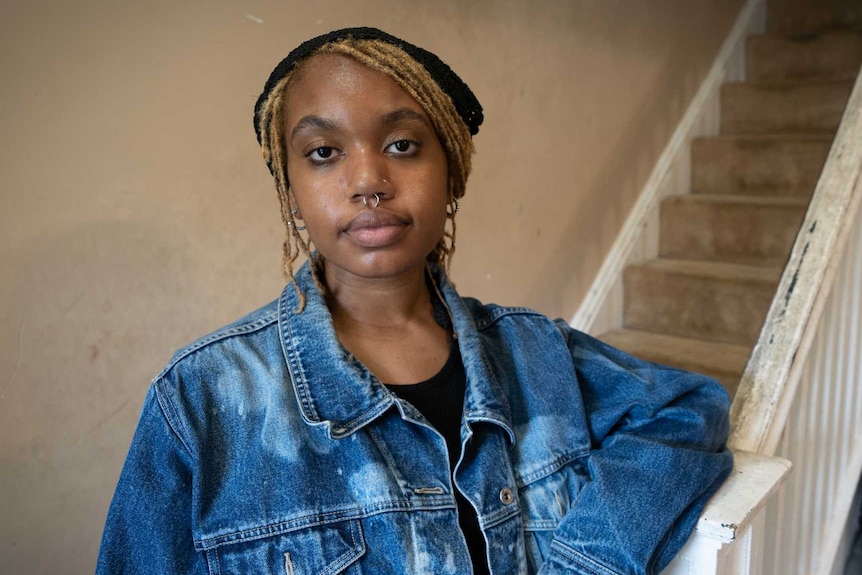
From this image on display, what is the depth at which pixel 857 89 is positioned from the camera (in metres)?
1.81

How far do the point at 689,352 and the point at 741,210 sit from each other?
0.63 metres

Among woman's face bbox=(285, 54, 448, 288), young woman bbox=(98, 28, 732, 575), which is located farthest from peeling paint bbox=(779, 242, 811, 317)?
woman's face bbox=(285, 54, 448, 288)

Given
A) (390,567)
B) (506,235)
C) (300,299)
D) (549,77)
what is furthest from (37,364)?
(549,77)

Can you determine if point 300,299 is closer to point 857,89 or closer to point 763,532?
point 763,532

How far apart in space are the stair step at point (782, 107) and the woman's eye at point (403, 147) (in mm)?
2623

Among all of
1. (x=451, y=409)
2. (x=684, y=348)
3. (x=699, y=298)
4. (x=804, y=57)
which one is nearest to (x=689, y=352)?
(x=684, y=348)

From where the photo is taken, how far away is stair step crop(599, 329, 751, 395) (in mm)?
2500

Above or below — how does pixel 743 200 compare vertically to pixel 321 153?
below

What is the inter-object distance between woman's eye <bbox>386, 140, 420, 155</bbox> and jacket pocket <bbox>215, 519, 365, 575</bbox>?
438mm

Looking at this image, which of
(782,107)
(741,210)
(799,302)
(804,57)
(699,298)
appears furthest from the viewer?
(804,57)

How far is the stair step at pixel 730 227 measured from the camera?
112 inches

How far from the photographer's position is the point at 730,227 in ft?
9.71

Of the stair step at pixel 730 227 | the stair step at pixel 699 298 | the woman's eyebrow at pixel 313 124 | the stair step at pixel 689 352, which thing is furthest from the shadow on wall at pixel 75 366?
the stair step at pixel 730 227

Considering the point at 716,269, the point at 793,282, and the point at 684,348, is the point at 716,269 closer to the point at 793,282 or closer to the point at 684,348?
the point at 684,348
